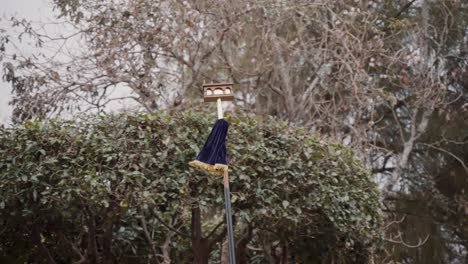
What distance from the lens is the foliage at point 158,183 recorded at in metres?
5.17

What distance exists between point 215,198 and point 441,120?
4.85m

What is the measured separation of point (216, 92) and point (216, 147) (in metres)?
0.40

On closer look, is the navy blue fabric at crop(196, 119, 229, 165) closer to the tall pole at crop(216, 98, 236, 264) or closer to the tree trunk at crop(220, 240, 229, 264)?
the tall pole at crop(216, 98, 236, 264)

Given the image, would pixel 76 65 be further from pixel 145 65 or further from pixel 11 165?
pixel 11 165

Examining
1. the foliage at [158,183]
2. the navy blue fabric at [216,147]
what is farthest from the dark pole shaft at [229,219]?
the foliage at [158,183]

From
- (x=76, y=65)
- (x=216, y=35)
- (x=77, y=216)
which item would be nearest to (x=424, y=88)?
(x=216, y=35)

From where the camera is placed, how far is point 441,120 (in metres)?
9.38

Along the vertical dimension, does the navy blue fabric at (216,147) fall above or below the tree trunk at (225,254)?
above

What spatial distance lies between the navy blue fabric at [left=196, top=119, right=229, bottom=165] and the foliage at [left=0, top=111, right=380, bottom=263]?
0.31 m

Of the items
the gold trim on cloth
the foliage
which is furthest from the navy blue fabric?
the foliage

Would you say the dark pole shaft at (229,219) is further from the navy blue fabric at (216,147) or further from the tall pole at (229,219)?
the navy blue fabric at (216,147)

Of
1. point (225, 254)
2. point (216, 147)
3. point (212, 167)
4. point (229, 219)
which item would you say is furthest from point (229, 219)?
point (225, 254)

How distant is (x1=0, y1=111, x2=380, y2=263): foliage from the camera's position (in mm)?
5168

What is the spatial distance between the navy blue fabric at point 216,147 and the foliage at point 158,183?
310 mm
